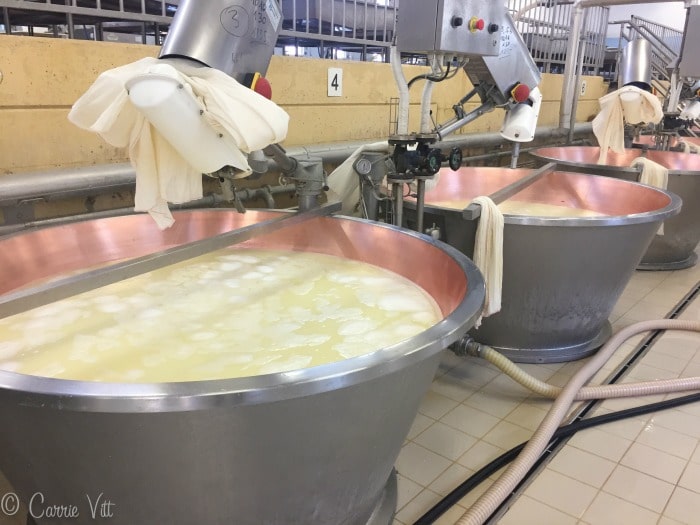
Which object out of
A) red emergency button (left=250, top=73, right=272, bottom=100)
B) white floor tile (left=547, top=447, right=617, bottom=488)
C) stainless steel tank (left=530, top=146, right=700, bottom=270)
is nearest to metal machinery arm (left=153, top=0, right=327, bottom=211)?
red emergency button (left=250, top=73, right=272, bottom=100)

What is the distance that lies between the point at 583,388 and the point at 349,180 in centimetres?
125

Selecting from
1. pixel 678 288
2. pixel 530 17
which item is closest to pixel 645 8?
pixel 530 17

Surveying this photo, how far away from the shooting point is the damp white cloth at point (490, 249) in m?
2.21

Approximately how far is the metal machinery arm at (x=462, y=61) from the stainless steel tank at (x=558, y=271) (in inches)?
13.8

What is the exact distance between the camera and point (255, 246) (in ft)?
7.10

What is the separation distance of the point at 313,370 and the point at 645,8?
453 inches

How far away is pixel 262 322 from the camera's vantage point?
5.01 feet

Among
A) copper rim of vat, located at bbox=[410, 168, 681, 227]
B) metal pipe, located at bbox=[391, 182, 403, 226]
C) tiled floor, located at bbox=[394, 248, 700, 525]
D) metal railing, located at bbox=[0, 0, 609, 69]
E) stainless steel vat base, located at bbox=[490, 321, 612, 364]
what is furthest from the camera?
copper rim of vat, located at bbox=[410, 168, 681, 227]

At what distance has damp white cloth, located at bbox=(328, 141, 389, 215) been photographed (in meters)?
2.31

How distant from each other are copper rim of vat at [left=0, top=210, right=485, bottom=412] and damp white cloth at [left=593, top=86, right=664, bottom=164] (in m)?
2.39

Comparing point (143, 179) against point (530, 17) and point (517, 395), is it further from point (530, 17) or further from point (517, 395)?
point (530, 17)

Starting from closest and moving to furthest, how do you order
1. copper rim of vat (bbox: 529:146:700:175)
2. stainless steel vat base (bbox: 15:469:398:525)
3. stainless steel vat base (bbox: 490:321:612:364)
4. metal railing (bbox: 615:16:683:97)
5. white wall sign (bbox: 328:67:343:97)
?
stainless steel vat base (bbox: 15:469:398:525)
stainless steel vat base (bbox: 490:321:612:364)
white wall sign (bbox: 328:67:343:97)
copper rim of vat (bbox: 529:146:700:175)
metal railing (bbox: 615:16:683:97)

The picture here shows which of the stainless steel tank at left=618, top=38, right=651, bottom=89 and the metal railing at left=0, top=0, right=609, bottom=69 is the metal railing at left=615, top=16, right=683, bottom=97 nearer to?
the stainless steel tank at left=618, top=38, right=651, bottom=89

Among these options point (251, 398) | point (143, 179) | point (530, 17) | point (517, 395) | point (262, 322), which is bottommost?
point (517, 395)
